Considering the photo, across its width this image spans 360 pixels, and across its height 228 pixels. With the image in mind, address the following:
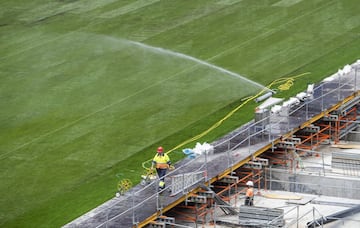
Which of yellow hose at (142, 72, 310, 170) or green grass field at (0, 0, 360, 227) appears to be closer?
green grass field at (0, 0, 360, 227)

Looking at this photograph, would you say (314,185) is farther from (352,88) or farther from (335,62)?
(335,62)

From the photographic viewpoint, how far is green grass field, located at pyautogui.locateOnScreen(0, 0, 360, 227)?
58.3 m

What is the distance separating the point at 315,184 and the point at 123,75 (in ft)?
70.5

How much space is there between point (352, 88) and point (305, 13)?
19.9 m

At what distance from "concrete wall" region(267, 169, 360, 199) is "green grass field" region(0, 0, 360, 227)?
6.29m

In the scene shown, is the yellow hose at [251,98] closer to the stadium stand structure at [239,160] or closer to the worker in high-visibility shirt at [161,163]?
the stadium stand structure at [239,160]

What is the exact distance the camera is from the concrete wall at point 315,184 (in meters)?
53.6

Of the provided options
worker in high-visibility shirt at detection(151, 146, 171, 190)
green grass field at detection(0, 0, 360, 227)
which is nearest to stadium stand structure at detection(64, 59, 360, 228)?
worker in high-visibility shirt at detection(151, 146, 171, 190)

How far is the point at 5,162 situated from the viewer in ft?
198

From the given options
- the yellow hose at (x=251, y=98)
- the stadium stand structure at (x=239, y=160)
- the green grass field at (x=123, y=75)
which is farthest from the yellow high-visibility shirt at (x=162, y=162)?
the yellow hose at (x=251, y=98)

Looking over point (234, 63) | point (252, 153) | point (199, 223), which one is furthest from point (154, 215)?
point (234, 63)

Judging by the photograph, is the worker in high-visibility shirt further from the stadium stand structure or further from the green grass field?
the green grass field

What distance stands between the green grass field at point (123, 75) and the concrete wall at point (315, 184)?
6.29 metres

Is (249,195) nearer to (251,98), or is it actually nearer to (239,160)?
(239,160)
